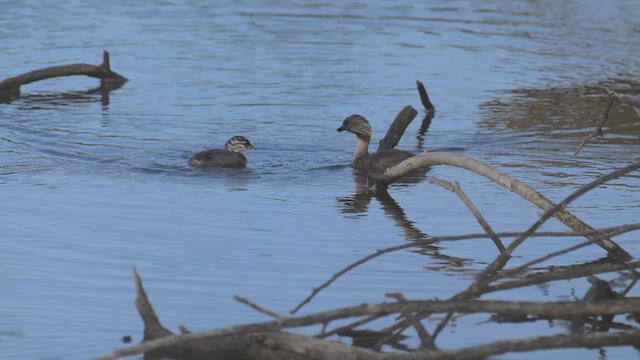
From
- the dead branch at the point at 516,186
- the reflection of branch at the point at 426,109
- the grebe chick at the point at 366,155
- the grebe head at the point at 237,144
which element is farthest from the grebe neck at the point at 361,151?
the dead branch at the point at 516,186

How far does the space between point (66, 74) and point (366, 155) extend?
7.14m

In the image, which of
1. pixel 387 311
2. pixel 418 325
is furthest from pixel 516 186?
pixel 387 311

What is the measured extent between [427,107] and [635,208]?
23.6 ft

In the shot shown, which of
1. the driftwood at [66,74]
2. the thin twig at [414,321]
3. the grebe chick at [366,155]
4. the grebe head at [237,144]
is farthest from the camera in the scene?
the driftwood at [66,74]

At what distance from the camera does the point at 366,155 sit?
15984 mm

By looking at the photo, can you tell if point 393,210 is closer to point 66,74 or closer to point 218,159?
point 218,159

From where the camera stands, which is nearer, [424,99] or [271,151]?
[271,151]

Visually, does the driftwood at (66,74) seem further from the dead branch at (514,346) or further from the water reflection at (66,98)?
the dead branch at (514,346)

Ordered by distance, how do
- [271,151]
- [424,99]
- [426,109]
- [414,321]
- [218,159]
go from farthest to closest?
[426,109]
[424,99]
[271,151]
[218,159]
[414,321]

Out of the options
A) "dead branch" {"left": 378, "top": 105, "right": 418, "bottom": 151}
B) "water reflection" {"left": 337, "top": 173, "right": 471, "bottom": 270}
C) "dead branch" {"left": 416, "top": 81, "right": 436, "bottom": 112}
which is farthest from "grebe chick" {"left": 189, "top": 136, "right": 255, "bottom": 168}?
"dead branch" {"left": 416, "top": 81, "right": 436, "bottom": 112}

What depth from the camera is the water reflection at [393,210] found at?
35.4ft

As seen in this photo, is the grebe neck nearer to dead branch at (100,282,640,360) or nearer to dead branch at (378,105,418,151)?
dead branch at (378,105,418,151)

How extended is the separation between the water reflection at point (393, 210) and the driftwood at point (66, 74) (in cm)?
716

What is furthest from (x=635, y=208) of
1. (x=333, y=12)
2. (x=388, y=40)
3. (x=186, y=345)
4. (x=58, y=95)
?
(x=333, y=12)
